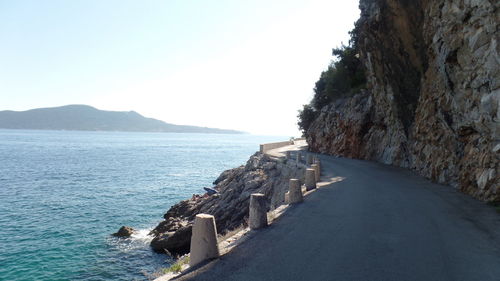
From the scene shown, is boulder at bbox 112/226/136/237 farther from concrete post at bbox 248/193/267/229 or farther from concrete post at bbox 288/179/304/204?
concrete post at bbox 248/193/267/229

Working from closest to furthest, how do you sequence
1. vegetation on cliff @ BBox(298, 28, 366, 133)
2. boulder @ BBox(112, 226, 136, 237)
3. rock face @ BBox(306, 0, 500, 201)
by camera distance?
rock face @ BBox(306, 0, 500, 201) < boulder @ BBox(112, 226, 136, 237) < vegetation on cliff @ BBox(298, 28, 366, 133)

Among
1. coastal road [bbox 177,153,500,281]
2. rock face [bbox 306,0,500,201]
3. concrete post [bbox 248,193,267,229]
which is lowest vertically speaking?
coastal road [bbox 177,153,500,281]

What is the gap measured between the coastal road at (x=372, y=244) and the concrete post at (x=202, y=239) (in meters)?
0.30

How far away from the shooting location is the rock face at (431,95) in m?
13.0

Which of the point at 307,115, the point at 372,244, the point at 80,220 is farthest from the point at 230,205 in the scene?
the point at 307,115

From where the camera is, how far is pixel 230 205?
2456 centimetres

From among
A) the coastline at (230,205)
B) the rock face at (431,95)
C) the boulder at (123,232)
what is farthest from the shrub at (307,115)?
the boulder at (123,232)

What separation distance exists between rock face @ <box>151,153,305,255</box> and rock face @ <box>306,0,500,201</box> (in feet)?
28.9

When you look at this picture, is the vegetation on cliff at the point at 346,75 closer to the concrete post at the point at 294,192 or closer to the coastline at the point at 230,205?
the coastline at the point at 230,205

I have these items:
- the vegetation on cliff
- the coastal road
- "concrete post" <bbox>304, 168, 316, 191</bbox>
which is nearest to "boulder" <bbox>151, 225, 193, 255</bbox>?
"concrete post" <bbox>304, 168, 316, 191</bbox>

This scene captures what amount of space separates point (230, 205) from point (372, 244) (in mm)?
17589

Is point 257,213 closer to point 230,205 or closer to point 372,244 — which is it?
point 372,244

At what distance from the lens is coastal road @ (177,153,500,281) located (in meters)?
6.13

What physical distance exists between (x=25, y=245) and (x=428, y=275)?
21.7 m
